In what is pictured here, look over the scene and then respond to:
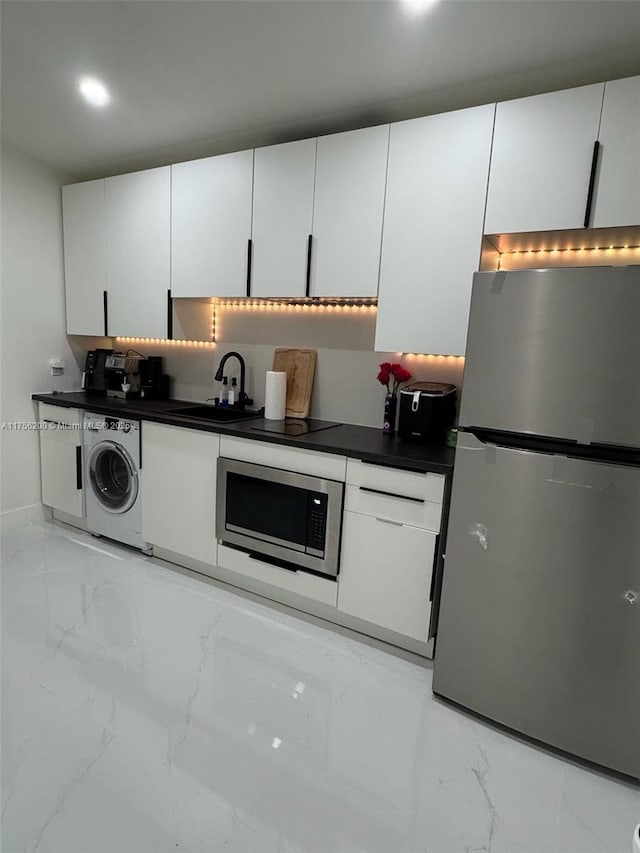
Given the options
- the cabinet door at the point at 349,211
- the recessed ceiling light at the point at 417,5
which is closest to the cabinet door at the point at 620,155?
the recessed ceiling light at the point at 417,5

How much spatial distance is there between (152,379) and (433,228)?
2.25 m

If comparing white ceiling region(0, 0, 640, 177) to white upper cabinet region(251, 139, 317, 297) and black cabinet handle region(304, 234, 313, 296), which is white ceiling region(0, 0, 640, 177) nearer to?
white upper cabinet region(251, 139, 317, 297)

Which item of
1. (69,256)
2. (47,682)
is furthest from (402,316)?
(69,256)

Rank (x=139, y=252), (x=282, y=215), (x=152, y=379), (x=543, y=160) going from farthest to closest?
(x=152, y=379) < (x=139, y=252) < (x=282, y=215) < (x=543, y=160)

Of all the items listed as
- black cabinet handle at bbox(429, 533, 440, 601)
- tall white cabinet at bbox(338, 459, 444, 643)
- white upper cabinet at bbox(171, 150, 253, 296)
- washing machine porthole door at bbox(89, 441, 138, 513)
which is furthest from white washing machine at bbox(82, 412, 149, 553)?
black cabinet handle at bbox(429, 533, 440, 601)

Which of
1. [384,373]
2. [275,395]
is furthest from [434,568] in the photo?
[275,395]

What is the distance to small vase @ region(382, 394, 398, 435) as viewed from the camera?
2.57 metres

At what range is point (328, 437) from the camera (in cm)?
238

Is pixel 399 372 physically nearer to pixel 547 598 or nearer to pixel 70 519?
pixel 547 598

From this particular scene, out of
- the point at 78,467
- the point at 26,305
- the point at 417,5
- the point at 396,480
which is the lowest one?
the point at 78,467

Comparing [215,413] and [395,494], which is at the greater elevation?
[215,413]

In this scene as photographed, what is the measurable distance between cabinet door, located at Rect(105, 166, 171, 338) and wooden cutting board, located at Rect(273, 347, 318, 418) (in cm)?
85

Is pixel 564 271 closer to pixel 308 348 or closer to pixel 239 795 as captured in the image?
pixel 308 348

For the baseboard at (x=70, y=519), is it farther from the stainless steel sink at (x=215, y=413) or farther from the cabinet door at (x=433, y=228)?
the cabinet door at (x=433, y=228)
